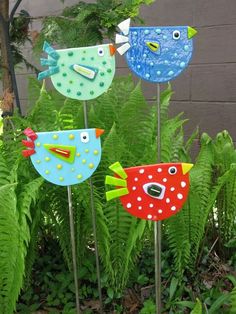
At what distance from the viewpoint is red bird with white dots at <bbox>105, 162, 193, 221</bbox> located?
4.15 feet

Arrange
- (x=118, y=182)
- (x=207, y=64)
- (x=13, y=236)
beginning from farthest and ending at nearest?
(x=207, y=64), (x=13, y=236), (x=118, y=182)

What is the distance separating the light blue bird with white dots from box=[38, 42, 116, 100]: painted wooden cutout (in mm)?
72

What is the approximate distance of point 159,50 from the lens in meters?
1.40

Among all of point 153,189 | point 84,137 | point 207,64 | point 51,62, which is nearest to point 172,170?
point 153,189

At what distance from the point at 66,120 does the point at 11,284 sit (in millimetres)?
701

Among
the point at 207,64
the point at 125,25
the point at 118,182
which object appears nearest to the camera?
the point at 118,182

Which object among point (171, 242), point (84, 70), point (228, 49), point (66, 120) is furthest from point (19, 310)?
point (228, 49)

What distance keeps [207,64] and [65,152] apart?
2547mm

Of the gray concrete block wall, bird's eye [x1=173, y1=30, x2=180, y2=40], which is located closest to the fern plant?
bird's eye [x1=173, y1=30, x2=180, y2=40]

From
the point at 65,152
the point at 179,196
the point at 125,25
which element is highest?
the point at 125,25

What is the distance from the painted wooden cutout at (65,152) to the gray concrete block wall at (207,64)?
7.92 feet

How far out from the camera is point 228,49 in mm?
3438

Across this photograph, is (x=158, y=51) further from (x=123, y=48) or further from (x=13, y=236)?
(x=13, y=236)

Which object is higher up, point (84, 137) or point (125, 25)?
point (125, 25)
